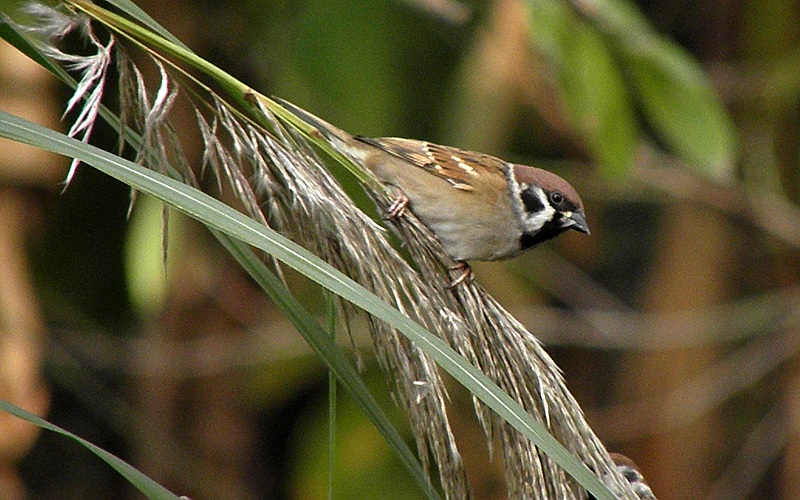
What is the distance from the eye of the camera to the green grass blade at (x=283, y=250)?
5.49 ft

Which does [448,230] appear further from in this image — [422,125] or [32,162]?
[422,125]

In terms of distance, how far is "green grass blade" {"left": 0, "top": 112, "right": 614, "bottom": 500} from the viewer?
5.49 ft

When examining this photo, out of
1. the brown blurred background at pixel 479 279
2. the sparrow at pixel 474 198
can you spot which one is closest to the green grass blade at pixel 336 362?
the sparrow at pixel 474 198

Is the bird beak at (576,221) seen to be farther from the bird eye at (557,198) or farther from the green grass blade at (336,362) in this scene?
the green grass blade at (336,362)

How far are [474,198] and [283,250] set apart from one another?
1.71 meters

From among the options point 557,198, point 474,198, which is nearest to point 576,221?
point 557,198

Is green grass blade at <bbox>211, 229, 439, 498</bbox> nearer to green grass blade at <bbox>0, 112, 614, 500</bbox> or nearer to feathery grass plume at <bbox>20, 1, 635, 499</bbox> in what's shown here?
feathery grass plume at <bbox>20, 1, 635, 499</bbox>

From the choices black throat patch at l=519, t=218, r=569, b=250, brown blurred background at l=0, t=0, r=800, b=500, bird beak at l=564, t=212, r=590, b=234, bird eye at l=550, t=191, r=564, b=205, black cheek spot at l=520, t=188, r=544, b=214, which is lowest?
brown blurred background at l=0, t=0, r=800, b=500

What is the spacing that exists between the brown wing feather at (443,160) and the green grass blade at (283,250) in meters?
1.60

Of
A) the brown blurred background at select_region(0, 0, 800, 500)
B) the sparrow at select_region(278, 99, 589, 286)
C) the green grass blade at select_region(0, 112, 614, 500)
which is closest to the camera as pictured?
the green grass blade at select_region(0, 112, 614, 500)

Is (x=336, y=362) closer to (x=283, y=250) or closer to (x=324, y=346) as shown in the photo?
(x=324, y=346)

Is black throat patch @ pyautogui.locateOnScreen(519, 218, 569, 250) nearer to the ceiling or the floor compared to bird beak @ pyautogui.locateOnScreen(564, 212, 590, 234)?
nearer to the floor

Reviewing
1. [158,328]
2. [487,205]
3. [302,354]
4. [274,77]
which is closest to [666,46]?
[487,205]

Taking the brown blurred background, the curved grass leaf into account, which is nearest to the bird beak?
the curved grass leaf
